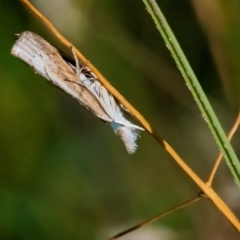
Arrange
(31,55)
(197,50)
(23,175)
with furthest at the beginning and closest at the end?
(23,175), (197,50), (31,55)

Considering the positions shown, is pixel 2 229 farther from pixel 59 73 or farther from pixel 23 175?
pixel 59 73

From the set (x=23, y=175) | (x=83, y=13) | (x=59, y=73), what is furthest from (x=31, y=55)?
(x=23, y=175)

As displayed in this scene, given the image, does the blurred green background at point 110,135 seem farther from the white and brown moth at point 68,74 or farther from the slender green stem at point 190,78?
the slender green stem at point 190,78

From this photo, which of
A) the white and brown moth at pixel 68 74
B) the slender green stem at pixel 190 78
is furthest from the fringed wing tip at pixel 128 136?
the slender green stem at pixel 190 78

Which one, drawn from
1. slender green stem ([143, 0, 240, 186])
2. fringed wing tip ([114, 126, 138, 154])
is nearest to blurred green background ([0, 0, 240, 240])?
→ fringed wing tip ([114, 126, 138, 154])

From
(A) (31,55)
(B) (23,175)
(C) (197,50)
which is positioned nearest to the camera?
(A) (31,55)

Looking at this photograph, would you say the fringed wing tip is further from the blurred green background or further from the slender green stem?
the blurred green background

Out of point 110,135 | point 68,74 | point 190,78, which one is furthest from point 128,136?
point 110,135

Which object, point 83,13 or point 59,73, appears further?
point 83,13
